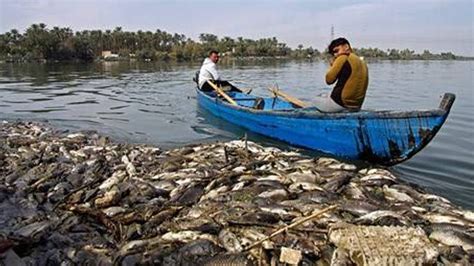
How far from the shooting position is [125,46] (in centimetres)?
10500

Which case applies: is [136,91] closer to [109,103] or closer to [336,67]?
[109,103]

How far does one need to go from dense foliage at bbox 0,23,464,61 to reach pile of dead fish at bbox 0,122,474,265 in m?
78.5

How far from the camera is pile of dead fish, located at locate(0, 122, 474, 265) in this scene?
491cm

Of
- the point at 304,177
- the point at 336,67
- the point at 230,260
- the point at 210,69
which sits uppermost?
the point at 336,67

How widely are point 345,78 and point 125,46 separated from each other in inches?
3989

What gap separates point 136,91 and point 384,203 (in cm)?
2181

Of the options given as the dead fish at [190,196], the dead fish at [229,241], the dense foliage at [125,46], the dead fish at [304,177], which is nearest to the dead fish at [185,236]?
the dead fish at [229,241]

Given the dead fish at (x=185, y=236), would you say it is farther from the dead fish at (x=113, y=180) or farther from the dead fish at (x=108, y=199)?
the dead fish at (x=113, y=180)

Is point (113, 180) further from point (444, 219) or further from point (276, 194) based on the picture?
point (444, 219)

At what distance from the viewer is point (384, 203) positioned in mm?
6270

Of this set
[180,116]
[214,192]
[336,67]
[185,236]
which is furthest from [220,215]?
[180,116]

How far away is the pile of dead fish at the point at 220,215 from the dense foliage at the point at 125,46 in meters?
78.5

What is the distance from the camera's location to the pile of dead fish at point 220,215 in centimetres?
491

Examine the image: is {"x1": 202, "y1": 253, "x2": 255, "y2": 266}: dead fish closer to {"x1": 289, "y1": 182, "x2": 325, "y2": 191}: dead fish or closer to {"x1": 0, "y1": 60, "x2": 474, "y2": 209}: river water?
{"x1": 289, "y1": 182, "x2": 325, "y2": 191}: dead fish
